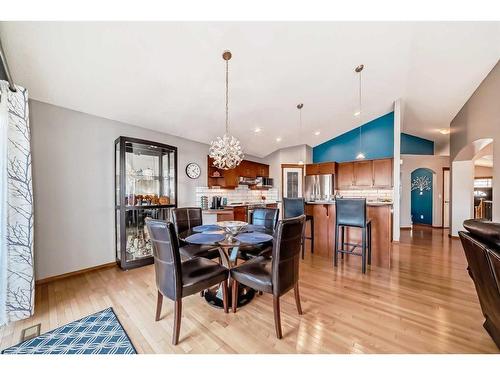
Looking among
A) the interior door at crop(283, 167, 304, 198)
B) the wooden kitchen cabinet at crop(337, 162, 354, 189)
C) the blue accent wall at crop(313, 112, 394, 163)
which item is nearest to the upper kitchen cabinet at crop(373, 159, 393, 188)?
the blue accent wall at crop(313, 112, 394, 163)

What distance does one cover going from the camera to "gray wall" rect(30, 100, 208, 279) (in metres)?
2.65

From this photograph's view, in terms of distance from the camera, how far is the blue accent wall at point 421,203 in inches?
279

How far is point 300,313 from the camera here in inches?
78.9

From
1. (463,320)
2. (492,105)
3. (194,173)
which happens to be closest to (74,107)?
(194,173)

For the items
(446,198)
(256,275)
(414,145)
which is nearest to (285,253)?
(256,275)

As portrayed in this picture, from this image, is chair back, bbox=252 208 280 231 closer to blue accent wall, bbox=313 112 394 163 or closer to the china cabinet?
the china cabinet

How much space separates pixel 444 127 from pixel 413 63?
356cm

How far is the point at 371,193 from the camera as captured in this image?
6.04 m

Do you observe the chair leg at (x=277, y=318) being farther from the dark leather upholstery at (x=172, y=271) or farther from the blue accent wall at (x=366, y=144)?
the blue accent wall at (x=366, y=144)

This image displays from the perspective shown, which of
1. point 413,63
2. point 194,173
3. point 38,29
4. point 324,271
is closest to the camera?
point 38,29

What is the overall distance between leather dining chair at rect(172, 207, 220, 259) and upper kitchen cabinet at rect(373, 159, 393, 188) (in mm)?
4909

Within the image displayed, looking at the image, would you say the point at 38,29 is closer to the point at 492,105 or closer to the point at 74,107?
the point at 74,107

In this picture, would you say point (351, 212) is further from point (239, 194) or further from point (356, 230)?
point (239, 194)

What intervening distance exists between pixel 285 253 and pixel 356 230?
7.46ft
